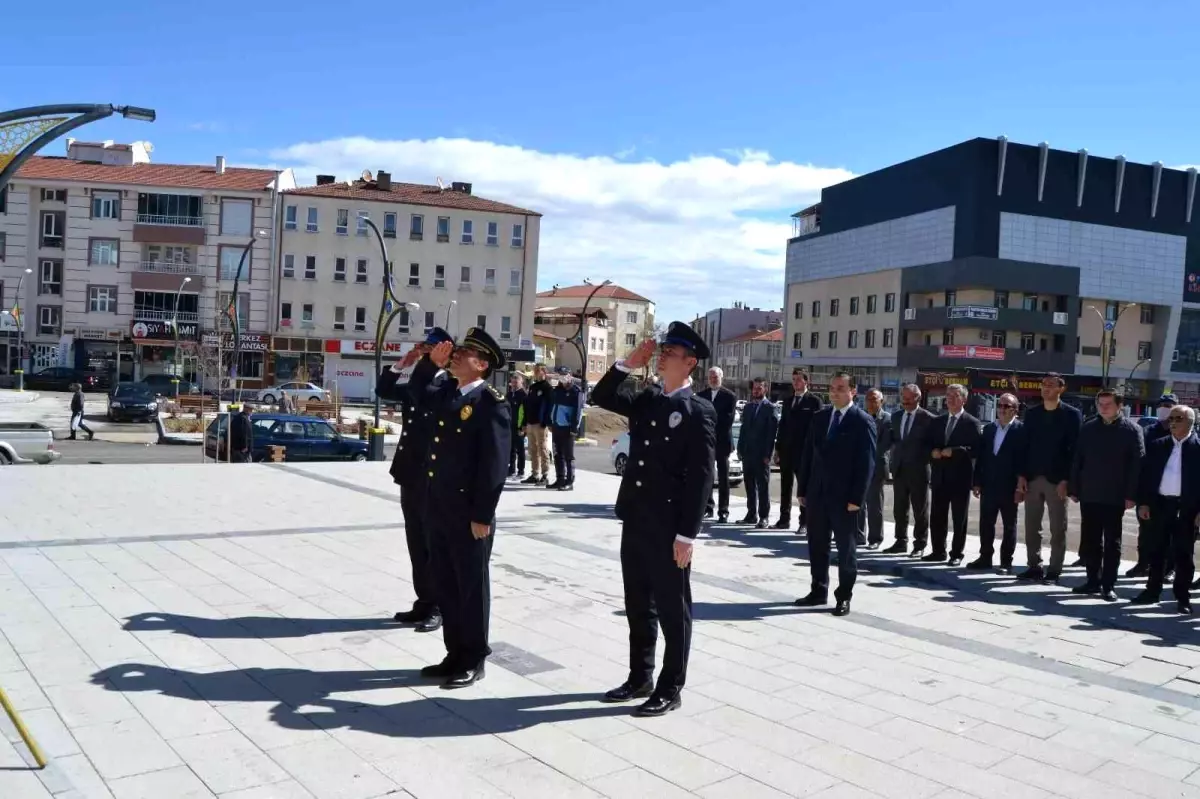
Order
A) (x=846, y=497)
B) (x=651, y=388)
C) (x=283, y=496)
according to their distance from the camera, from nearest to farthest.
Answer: (x=651, y=388) → (x=846, y=497) → (x=283, y=496)

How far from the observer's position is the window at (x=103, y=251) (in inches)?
2279

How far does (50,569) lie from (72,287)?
5700 centimetres

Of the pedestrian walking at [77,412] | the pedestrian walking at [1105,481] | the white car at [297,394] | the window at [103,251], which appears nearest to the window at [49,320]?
the window at [103,251]

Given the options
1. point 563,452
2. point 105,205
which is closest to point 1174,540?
point 563,452

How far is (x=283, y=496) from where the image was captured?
43.2 ft

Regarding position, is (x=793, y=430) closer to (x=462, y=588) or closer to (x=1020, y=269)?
(x=462, y=588)

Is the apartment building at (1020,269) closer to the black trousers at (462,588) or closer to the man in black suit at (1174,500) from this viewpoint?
the man in black suit at (1174,500)

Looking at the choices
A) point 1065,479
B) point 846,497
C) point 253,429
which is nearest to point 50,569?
point 846,497

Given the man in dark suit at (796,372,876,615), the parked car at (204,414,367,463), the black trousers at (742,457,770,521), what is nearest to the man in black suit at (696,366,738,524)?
the black trousers at (742,457,770,521)

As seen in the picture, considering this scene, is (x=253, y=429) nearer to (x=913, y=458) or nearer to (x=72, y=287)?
(x=913, y=458)

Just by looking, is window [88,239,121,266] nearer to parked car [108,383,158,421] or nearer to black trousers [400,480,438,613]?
parked car [108,383,158,421]

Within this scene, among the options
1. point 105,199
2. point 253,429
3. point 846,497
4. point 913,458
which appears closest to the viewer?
point 846,497

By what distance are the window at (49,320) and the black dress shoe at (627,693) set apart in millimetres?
62445

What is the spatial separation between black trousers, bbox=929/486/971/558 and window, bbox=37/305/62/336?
197ft
